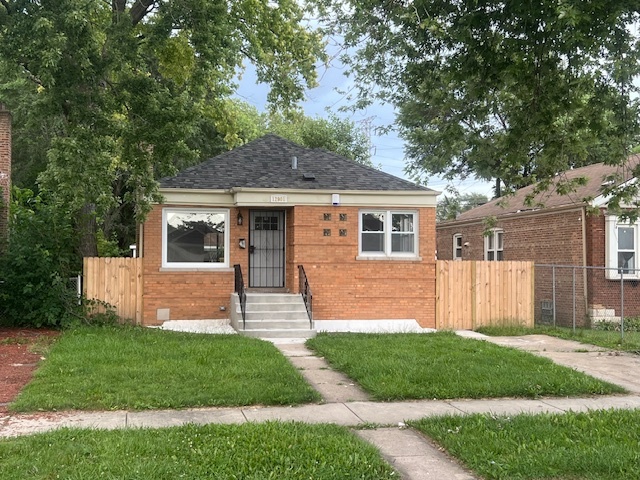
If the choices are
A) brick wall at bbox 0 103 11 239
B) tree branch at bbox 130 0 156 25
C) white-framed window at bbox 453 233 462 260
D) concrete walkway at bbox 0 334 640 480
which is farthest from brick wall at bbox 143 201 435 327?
white-framed window at bbox 453 233 462 260

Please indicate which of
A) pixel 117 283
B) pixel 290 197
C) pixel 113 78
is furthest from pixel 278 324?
pixel 113 78

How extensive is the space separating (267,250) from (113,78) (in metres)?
5.81

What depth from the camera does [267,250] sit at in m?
15.7

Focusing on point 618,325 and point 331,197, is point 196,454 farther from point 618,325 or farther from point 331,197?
point 618,325

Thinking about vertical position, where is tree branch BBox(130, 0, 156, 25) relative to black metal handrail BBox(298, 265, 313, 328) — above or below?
above

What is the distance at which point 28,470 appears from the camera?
4738mm

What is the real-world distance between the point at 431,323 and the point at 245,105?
35.3 meters

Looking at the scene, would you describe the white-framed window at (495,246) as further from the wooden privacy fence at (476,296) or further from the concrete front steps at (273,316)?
the concrete front steps at (273,316)

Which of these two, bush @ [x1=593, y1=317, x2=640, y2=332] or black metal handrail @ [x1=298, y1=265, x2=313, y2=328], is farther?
bush @ [x1=593, y1=317, x2=640, y2=332]

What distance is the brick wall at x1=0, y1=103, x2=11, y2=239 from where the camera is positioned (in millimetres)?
15078

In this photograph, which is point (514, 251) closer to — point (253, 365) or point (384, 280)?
point (384, 280)

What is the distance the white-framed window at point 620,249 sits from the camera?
1716 cm

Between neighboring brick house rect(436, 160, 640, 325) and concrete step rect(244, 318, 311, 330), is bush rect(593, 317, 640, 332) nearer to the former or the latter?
neighboring brick house rect(436, 160, 640, 325)

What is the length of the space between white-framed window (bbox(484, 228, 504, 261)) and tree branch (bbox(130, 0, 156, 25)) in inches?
536
